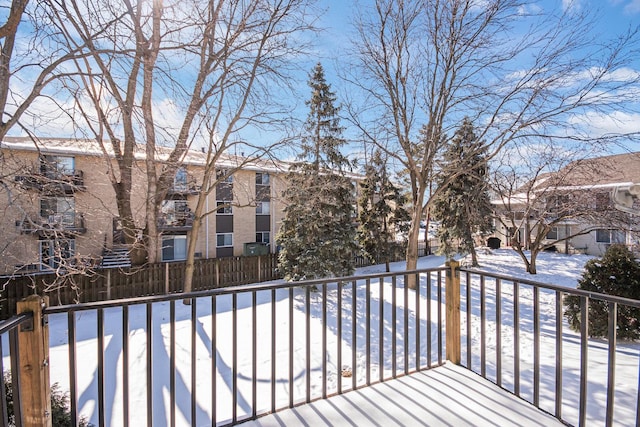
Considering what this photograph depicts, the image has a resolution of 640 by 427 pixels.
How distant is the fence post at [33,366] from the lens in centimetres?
146

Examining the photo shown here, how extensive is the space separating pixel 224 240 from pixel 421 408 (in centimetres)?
1321

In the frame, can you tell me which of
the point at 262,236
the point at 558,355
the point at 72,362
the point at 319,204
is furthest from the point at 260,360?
Answer: the point at 262,236

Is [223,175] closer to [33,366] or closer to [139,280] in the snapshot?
[139,280]

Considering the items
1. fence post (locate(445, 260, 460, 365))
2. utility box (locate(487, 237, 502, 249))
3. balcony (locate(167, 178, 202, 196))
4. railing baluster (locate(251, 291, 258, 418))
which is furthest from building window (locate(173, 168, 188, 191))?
utility box (locate(487, 237, 502, 249))

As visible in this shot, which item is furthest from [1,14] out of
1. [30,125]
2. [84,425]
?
[84,425]

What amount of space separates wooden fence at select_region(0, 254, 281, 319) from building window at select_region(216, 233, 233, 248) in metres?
3.22

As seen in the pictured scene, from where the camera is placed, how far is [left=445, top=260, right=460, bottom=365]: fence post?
2.75m

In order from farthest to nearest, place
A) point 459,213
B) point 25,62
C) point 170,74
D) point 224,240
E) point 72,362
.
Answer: point 224,240 → point 459,213 → point 170,74 → point 25,62 → point 72,362

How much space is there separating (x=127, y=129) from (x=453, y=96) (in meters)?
7.34

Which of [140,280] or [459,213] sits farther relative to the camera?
[459,213]

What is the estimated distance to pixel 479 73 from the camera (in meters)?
7.61

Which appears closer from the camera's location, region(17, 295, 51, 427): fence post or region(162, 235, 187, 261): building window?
region(17, 295, 51, 427): fence post

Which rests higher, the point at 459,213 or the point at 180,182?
the point at 180,182

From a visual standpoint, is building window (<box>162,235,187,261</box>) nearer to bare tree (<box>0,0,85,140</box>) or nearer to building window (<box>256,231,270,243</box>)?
building window (<box>256,231,270,243</box>)
